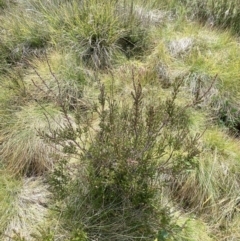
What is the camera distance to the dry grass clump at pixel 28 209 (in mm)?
2763

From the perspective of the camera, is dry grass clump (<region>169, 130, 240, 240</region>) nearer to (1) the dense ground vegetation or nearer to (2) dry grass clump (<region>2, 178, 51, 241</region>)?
(1) the dense ground vegetation

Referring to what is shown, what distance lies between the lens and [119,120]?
8.99ft

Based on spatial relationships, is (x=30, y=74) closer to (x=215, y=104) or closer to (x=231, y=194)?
(x=215, y=104)

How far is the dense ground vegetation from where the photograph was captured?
103 inches

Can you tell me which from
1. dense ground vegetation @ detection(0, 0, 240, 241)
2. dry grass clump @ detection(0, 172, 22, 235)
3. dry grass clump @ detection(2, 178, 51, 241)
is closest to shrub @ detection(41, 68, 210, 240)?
dense ground vegetation @ detection(0, 0, 240, 241)

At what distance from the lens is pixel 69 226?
2701 millimetres

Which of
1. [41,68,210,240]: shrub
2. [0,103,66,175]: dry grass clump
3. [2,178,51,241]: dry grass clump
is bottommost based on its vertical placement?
[2,178,51,241]: dry grass clump

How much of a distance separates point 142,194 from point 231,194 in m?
0.86

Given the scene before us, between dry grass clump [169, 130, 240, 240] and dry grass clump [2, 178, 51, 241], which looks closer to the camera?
dry grass clump [2, 178, 51, 241]

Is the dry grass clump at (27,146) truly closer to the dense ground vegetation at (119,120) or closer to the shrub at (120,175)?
the dense ground vegetation at (119,120)

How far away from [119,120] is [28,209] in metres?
1.01

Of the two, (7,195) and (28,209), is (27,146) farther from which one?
(28,209)

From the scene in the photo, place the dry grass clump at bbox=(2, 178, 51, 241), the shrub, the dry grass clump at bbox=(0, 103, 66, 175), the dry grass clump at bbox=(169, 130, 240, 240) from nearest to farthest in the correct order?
the shrub < the dry grass clump at bbox=(2, 178, 51, 241) < the dry grass clump at bbox=(169, 130, 240, 240) < the dry grass clump at bbox=(0, 103, 66, 175)

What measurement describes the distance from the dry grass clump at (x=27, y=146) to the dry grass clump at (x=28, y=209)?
126 millimetres
